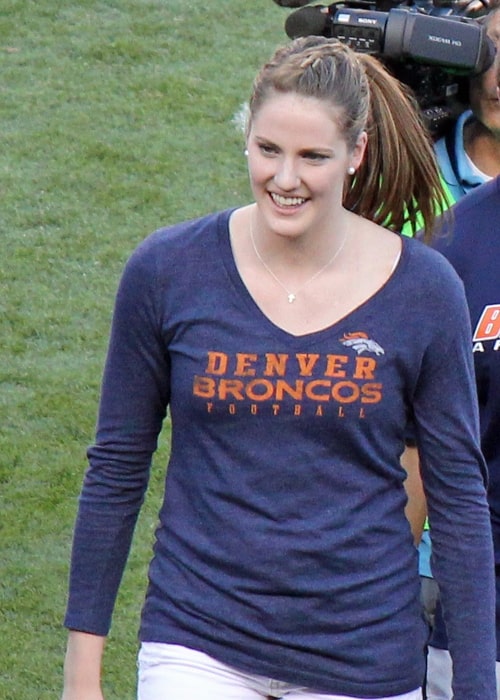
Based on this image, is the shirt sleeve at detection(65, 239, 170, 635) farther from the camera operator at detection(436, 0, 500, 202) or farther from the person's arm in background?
the camera operator at detection(436, 0, 500, 202)

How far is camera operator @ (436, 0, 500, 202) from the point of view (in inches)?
142

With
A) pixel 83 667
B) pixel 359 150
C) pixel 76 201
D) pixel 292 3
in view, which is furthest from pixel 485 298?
pixel 76 201

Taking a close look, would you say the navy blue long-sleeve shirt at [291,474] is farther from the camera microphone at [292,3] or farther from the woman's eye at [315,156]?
the camera microphone at [292,3]

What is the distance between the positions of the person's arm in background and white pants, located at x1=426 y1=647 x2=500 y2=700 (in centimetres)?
36

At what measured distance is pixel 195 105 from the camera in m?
8.81

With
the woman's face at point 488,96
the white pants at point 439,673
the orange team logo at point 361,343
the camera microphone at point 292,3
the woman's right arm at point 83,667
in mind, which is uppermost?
the camera microphone at point 292,3

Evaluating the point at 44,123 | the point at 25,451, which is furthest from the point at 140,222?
the point at 25,451

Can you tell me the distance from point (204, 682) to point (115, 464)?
0.39 metres

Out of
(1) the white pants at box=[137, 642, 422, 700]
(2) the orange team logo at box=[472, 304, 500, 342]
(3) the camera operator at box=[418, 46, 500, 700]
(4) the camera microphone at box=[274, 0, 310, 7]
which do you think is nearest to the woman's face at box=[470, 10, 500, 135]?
(4) the camera microphone at box=[274, 0, 310, 7]

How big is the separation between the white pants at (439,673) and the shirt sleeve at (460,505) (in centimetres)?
50

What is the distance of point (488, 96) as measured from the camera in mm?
3619

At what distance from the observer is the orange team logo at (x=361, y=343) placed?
97.8 inches

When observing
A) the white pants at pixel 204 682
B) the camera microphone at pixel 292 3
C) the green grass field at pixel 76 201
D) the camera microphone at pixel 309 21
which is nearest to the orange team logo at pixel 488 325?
the white pants at pixel 204 682

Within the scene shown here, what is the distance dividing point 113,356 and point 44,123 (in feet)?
20.5
